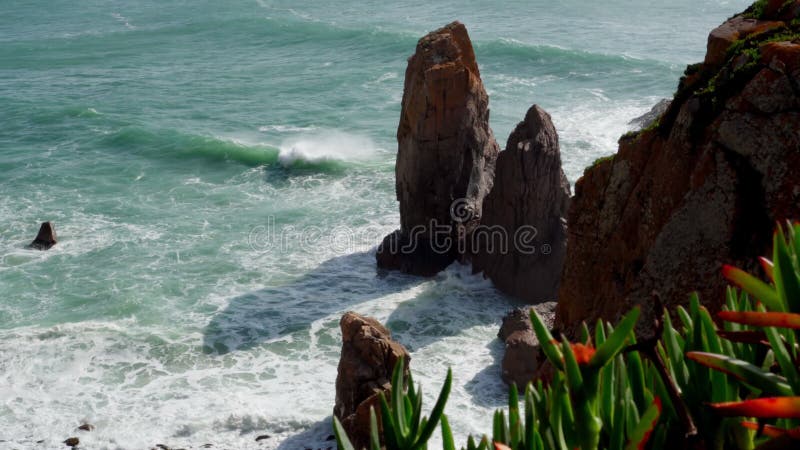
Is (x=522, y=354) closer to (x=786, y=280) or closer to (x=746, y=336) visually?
(x=746, y=336)

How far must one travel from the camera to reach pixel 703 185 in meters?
8.55

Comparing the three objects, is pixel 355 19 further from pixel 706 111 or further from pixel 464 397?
pixel 706 111

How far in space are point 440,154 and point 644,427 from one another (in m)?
18.9

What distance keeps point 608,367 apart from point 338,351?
15.5m

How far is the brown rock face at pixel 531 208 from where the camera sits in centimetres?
2005

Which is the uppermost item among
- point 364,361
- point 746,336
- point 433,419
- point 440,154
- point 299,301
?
point 746,336

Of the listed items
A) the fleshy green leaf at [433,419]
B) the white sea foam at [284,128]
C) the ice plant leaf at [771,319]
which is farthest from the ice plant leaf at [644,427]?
the white sea foam at [284,128]

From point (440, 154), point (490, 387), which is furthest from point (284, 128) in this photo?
point (490, 387)

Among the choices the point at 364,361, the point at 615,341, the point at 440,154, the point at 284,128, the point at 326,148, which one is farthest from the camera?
the point at 284,128

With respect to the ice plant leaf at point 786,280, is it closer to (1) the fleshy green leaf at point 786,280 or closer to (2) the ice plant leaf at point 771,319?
(1) the fleshy green leaf at point 786,280

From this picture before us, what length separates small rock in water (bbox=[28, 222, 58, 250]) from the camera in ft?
81.4

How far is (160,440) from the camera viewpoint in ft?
49.6

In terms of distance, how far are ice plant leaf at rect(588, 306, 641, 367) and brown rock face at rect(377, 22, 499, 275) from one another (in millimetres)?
18485

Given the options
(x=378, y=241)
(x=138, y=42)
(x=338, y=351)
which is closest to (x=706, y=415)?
(x=338, y=351)
